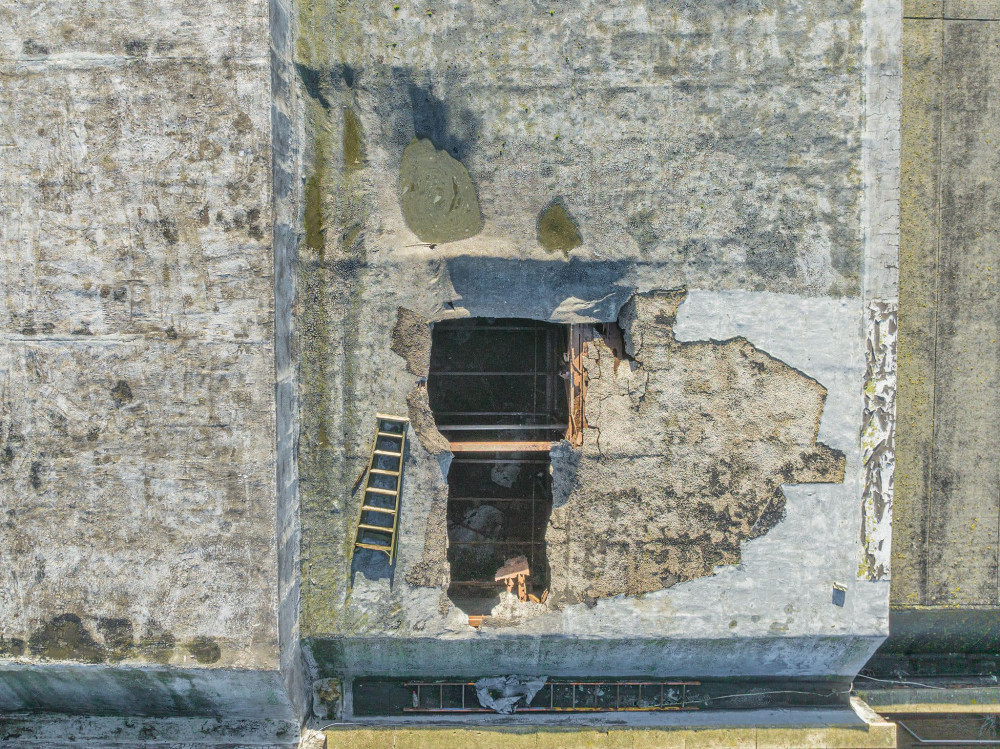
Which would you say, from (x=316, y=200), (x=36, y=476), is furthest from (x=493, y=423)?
(x=36, y=476)

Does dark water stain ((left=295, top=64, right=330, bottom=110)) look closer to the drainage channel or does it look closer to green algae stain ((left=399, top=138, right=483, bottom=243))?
green algae stain ((left=399, top=138, right=483, bottom=243))

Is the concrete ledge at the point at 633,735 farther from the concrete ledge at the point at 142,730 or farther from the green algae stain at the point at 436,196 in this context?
the green algae stain at the point at 436,196

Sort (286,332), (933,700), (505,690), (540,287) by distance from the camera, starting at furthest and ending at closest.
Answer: (933,700) → (505,690) → (540,287) → (286,332)

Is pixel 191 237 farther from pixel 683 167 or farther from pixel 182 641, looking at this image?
pixel 683 167

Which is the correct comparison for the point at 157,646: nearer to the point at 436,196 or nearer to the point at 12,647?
the point at 12,647

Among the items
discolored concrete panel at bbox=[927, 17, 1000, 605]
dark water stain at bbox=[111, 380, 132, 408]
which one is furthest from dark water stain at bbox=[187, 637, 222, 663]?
discolored concrete panel at bbox=[927, 17, 1000, 605]

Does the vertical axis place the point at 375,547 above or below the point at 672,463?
below

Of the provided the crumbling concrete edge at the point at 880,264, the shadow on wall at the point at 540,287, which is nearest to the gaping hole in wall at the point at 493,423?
the shadow on wall at the point at 540,287
